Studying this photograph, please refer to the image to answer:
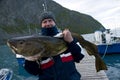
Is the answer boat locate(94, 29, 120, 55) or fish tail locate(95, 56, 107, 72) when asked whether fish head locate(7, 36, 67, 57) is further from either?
boat locate(94, 29, 120, 55)

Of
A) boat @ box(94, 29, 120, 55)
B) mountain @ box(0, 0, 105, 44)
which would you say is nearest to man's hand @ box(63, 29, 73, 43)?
boat @ box(94, 29, 120, 55)

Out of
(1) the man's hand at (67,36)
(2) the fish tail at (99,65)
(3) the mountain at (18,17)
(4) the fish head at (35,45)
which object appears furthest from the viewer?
(3) the mountain at (18,17)

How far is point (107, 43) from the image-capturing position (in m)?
32.3

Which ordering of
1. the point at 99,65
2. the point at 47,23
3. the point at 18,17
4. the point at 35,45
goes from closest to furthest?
the point at 35,45
the point at 99,65
the point at 47,23
the point at 18,17

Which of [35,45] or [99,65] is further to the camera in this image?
[99,65]

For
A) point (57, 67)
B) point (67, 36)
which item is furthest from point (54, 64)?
point (67, 36)

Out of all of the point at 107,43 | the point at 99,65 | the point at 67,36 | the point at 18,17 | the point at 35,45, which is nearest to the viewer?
the point at 35,45

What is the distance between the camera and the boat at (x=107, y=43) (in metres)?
32.4

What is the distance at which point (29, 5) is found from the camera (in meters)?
174

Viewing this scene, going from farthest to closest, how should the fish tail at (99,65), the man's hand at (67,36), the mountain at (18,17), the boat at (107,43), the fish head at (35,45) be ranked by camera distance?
the mountain at (18,17) → the boat at (107,43) → the fish tail at (99,65) → the man's hand at (67,36) → the fish head at (35,45)

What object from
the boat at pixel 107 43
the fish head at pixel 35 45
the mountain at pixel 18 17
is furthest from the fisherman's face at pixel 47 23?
the mountain at pixel 18 17

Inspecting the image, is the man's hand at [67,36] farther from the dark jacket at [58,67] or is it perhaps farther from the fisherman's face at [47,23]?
the fisherman's face at [47,23]

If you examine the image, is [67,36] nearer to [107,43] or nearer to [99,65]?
[99,65]

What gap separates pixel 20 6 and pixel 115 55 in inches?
5349
